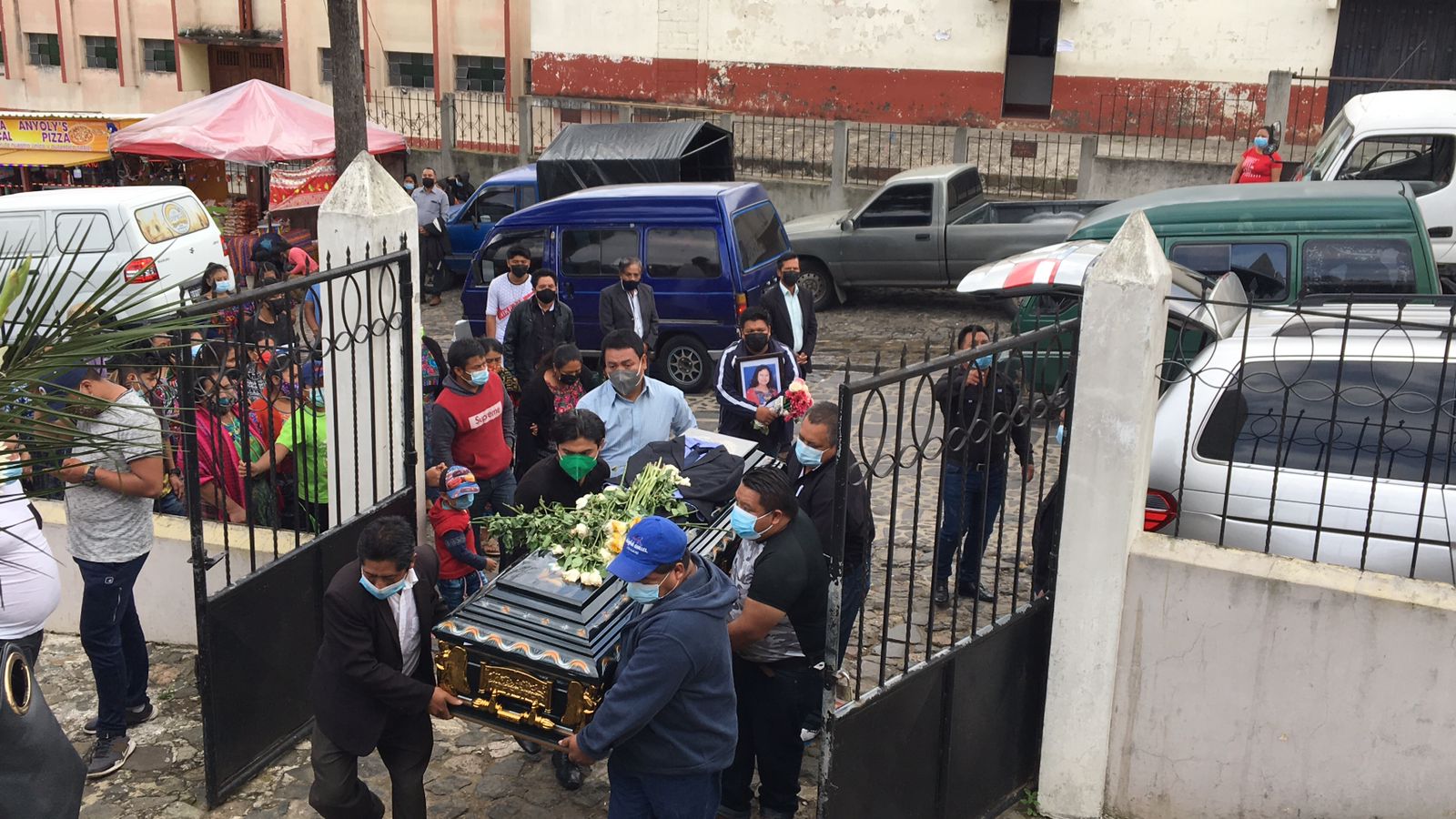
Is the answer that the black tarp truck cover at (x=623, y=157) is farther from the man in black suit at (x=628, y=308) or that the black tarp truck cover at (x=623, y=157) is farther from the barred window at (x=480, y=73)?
the barred window at (x=480, y=73)

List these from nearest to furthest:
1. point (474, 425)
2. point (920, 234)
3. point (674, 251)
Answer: point (474, 425)
point (674, 251)
point (920, 234)

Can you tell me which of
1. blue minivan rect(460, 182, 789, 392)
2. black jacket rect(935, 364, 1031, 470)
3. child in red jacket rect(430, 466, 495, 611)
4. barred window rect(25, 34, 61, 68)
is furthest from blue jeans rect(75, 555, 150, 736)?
barred window rect(25, 34, 61, 68)

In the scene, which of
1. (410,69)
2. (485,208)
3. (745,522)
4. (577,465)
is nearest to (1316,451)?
(745,522)

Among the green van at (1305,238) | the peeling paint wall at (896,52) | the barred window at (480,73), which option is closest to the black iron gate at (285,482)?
the green van at (1305,238)

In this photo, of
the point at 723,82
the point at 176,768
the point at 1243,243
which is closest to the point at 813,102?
the point at 723,82

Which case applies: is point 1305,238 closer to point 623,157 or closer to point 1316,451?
point 1316,451

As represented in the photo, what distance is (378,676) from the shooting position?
15.4 feet

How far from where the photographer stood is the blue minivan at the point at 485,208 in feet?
54.6

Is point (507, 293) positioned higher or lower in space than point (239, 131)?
lower

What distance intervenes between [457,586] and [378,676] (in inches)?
75.4

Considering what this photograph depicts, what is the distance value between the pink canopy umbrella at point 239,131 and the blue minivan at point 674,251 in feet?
17.0

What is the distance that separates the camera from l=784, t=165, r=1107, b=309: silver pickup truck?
573 inches

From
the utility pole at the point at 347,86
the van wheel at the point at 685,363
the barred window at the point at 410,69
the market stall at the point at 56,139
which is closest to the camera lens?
the van wheel at the point at 685,363

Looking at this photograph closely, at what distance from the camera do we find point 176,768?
5.91m
